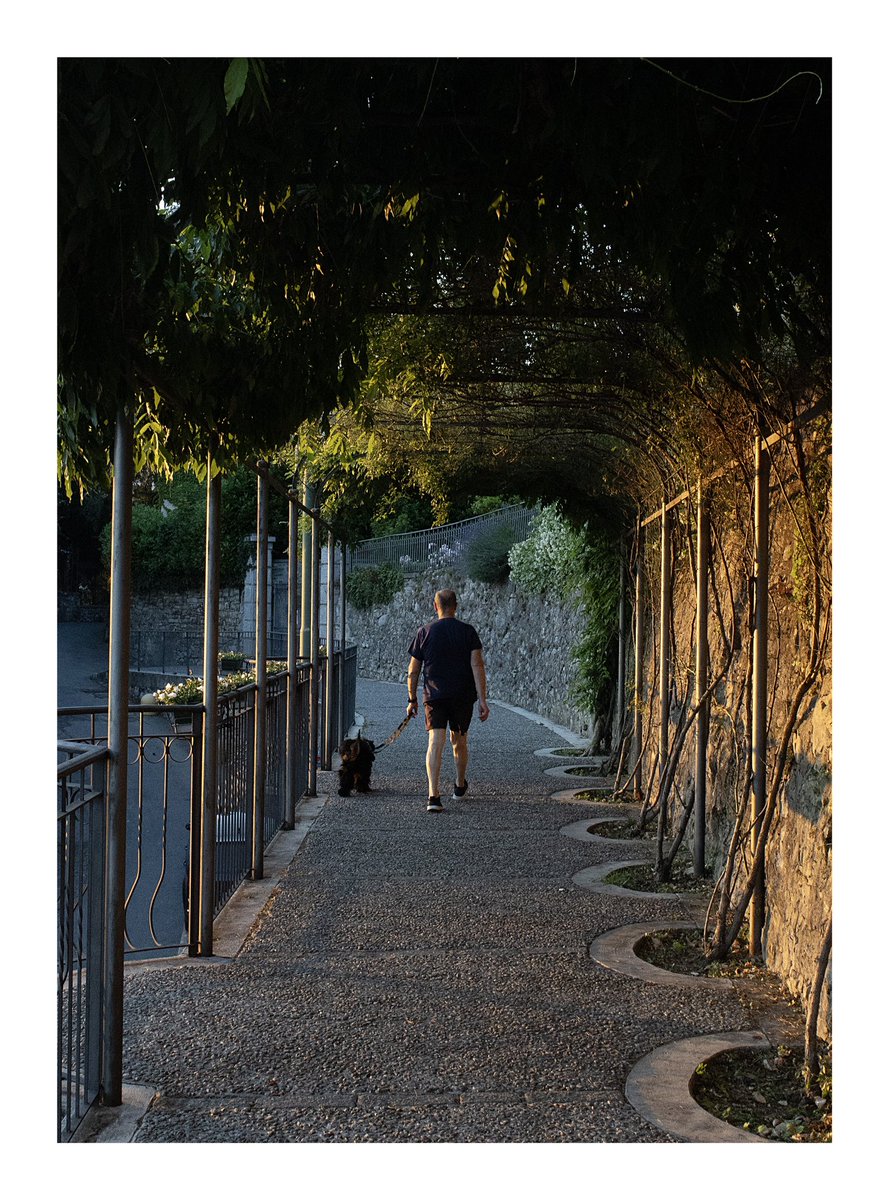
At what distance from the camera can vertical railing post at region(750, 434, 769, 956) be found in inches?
180

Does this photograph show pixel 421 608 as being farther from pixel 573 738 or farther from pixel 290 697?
pixel 290 697

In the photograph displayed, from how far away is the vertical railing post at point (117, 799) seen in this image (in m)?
3.15

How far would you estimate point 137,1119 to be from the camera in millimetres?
3029

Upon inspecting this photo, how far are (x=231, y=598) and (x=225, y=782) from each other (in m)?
29.1

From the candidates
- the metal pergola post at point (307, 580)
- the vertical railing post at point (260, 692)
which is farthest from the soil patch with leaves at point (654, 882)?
the metal pergola post at point (307, 580)

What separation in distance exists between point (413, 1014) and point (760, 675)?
1.99 meters

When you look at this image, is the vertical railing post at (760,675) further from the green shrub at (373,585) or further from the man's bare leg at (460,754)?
the green shrub at (373,585)

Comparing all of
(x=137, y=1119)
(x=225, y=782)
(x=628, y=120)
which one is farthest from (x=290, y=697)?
(x=628, y=120)

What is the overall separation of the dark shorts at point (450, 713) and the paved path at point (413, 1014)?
1750mm

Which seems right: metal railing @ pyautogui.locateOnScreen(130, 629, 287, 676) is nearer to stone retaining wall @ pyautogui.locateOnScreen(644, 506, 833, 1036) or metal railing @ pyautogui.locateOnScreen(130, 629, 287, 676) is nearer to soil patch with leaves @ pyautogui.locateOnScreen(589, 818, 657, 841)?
soil patch with leaves @ pyautogui.locateOnScreen(589, 818, 657, 841)

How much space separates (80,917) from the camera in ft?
10.1

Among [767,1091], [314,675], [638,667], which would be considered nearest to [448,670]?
[314,675]

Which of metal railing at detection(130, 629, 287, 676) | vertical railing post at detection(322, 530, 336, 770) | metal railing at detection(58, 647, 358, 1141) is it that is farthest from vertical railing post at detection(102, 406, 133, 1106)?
metal railing at detection(130, 629, 287, 676)

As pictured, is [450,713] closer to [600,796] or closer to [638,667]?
[600,796]
